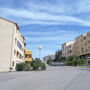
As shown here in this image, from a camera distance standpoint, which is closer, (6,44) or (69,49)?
(6,44)

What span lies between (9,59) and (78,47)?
45.7m

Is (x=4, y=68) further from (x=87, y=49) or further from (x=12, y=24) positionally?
(x=87, y=49)

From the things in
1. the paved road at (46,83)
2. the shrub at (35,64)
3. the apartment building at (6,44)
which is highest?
the apartment building at (6,44)

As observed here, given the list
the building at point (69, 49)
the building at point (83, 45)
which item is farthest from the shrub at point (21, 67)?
the building at point (69, 49)

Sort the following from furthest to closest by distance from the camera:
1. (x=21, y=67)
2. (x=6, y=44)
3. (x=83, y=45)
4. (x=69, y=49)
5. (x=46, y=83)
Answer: (x=69, y=49) < (x=83, y=45) < (x=6, y=44) < (x=21, y=67) < (x=46, y=83)

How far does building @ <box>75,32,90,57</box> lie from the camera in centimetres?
5152

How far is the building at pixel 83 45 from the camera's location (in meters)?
51.5

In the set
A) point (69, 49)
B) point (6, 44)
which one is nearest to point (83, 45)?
point (69, 49)

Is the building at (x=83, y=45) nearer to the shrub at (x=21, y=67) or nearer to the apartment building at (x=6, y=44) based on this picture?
the apartment building at (x=6, y=44)

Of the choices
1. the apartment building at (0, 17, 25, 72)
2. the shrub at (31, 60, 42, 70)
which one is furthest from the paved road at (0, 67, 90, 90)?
the apartment building at (0, 17, 25, 72)

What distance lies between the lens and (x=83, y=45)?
181ft

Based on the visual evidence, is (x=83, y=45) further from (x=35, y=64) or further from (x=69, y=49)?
(x=35, y=64)

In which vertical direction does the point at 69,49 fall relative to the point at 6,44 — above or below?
above

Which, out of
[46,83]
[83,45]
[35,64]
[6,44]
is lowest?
[46,83]
